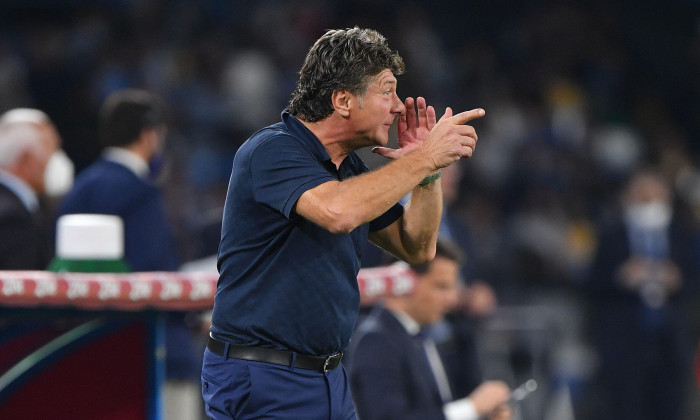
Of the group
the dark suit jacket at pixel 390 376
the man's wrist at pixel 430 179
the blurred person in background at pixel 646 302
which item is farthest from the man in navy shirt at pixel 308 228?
the blurred person in background at pixel 646 302

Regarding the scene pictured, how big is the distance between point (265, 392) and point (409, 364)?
5.06 ft

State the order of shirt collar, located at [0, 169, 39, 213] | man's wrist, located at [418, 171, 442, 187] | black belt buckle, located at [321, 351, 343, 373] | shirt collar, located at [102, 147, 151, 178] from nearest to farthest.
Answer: black belt buckle, located at [321, 351, 343, 373] < man's wrist, located at [418, 171, 442, 187] < shirt collar, located at [0, 169, 39, 213] < shirt collar, located at [102, 147, 151, 178]

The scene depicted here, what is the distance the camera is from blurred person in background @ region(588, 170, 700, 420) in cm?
964

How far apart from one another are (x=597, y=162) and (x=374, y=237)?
29.2ft

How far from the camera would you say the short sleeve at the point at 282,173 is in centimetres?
315

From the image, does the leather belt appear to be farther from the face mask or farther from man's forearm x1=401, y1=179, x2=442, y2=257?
the face mask

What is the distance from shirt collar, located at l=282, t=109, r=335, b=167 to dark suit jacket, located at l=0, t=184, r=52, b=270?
2.06 meters

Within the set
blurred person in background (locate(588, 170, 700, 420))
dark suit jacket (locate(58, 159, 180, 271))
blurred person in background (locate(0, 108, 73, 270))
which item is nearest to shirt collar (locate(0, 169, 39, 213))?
blurred person in background (locate(0, 108, 73, 270))

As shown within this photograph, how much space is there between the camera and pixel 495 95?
12859mm

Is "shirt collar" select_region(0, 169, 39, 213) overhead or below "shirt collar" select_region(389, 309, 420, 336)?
overhead

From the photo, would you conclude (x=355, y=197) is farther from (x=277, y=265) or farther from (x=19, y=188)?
(x=19, y=188)

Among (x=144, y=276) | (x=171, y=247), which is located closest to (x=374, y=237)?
(x=144, y=276)

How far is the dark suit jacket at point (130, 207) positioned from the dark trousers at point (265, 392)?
7.78 feet

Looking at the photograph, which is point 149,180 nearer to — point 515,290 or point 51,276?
point 51,276
